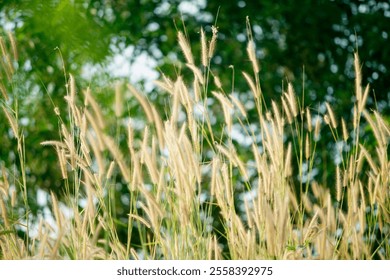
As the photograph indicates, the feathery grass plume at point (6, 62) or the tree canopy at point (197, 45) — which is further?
the tree canopy at point (197, 45)

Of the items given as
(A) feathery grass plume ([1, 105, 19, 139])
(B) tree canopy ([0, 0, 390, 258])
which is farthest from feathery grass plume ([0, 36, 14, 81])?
(B) tree canopy ([0, 0, 390, 258])

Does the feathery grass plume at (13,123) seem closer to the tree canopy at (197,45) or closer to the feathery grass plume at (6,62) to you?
the feathery grass plume at (6,62)

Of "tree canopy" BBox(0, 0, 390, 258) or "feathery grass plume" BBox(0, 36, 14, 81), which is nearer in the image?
"feathery grass plume" BBox(0, 36, 14, 81)

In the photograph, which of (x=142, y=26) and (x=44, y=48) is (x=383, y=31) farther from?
(x=44, y=48)

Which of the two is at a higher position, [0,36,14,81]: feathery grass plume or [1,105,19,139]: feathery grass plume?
[0,36,14,81]: feathery grass plume

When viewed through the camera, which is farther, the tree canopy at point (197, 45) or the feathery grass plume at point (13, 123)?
the tree canopy at point (197, 45)

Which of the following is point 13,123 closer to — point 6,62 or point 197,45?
point 6,62

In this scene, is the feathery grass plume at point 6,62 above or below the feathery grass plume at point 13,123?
above

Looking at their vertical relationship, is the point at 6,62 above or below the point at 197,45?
above

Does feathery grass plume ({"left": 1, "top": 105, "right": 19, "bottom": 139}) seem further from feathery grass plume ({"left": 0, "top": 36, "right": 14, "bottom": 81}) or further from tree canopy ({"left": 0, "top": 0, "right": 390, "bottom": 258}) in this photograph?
tree canopy ({"left": 0, "top": 0, "right": 390, "bottom": 258})

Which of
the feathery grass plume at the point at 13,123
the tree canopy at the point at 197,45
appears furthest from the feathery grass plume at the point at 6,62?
the tree canopy at the point at 197,45

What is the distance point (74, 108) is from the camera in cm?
120

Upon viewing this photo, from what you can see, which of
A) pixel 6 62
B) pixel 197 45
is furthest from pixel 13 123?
pixel 197 45
